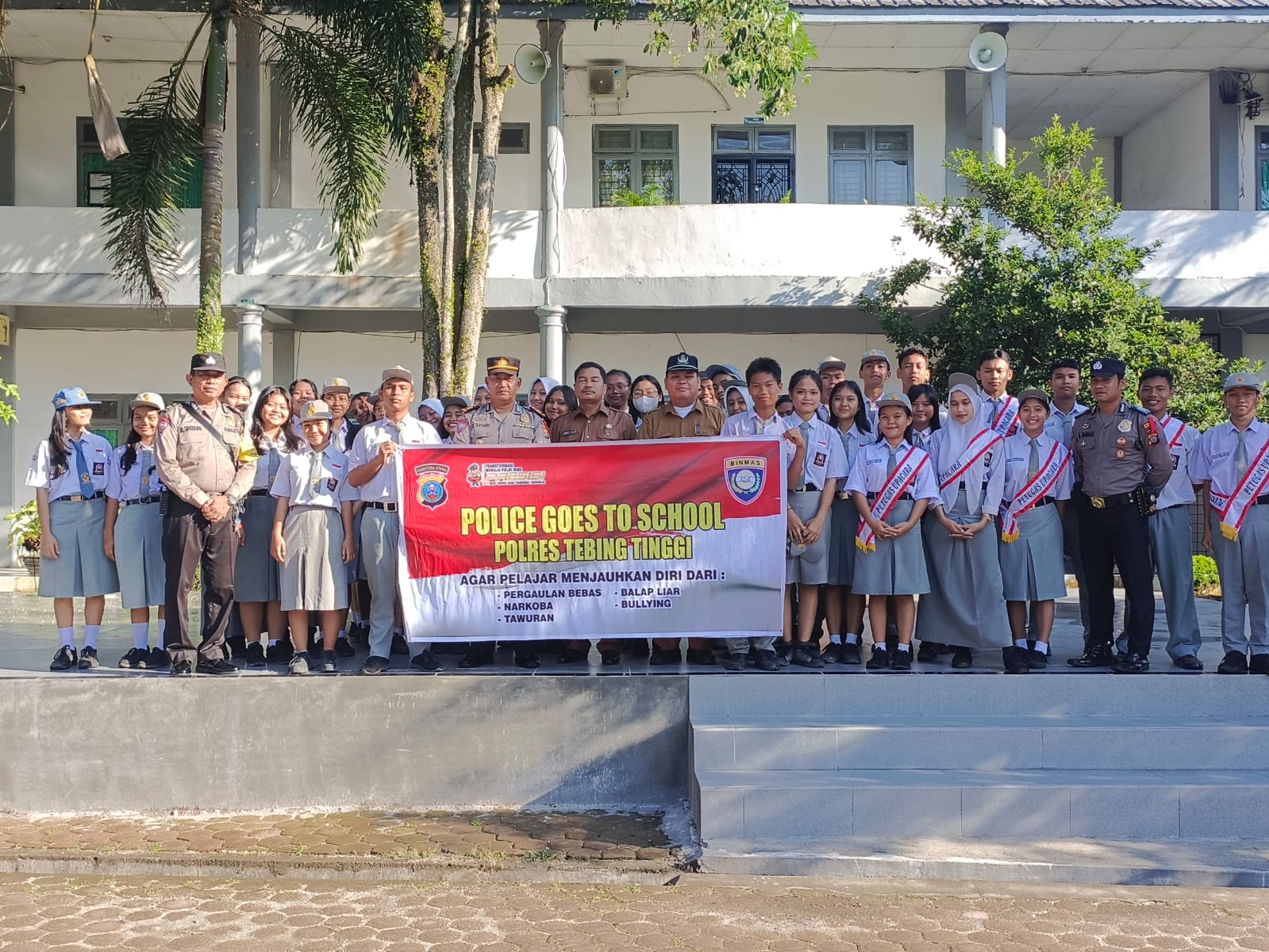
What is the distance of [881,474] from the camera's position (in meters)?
6.75

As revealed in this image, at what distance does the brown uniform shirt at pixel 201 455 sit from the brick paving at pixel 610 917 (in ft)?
7.27

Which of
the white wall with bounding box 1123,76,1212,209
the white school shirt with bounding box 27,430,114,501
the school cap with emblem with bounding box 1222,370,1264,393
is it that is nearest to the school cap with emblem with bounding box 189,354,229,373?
the white school shirt with bounding box 27,430,114,501

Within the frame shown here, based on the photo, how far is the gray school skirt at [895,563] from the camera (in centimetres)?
666

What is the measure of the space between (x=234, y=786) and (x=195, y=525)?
1490 mm

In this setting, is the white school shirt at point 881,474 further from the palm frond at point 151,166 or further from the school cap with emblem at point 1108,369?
the palm frond at point 151,166

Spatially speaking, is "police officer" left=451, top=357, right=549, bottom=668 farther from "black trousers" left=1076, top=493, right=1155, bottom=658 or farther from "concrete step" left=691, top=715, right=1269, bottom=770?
"black trousers" left=1076, top=493, right=1155, bottom=658

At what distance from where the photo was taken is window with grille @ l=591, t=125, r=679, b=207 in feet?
54.5

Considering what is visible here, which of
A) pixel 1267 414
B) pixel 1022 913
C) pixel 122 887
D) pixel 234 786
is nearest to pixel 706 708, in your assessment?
pixel 1022 913

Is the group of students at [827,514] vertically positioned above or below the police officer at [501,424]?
below

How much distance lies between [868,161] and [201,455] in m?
12.4

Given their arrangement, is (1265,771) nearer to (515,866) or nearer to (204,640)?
(515,866)

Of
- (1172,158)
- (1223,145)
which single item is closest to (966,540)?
(1223,145)

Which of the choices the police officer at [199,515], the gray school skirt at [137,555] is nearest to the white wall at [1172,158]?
the police officer at [199,515]

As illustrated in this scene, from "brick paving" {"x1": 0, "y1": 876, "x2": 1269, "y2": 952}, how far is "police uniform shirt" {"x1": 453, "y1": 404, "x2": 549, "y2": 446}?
2745 millimetres
